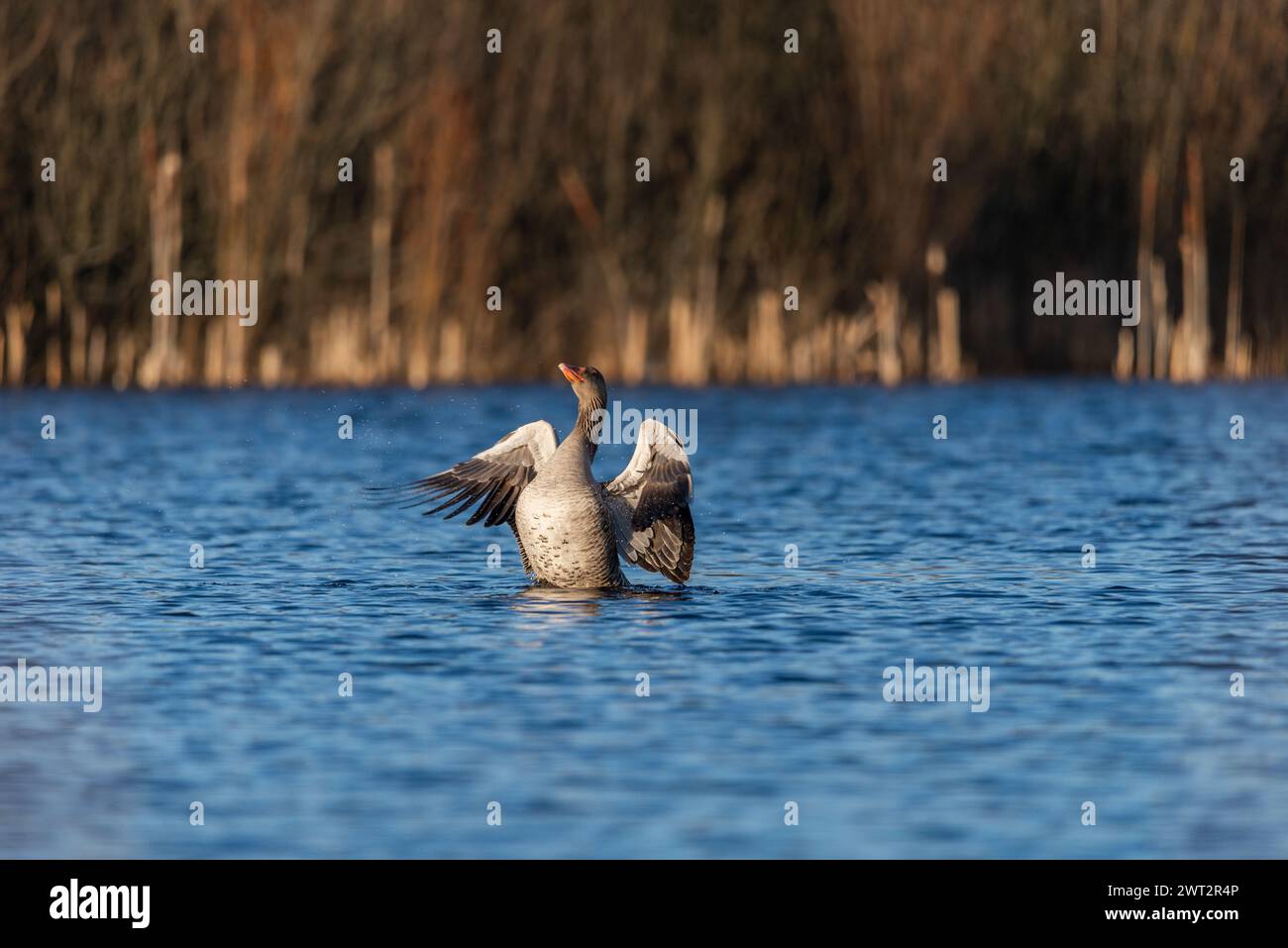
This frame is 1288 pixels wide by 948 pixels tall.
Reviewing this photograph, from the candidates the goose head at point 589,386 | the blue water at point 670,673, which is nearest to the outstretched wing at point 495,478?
the goose head at point 589,386

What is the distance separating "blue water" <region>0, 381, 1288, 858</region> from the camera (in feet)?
25.3

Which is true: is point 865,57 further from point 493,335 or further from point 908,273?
point 493,335

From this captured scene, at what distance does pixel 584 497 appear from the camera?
12703 millimetres

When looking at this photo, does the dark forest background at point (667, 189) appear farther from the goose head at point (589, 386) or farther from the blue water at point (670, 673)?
the goose head at point (589, 386)

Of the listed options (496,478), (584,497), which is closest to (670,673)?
(584,497)

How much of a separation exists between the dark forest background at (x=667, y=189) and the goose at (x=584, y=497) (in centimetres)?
1762

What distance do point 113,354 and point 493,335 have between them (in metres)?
6.38

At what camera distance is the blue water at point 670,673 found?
7715mm

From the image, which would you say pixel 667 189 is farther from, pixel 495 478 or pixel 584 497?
pixel 584 497

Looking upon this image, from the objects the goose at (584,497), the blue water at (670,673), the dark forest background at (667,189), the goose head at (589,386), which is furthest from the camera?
the dark forest background at (667,189)

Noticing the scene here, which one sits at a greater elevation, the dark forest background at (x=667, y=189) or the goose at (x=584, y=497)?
the dark forest background at (x=667, y=189)

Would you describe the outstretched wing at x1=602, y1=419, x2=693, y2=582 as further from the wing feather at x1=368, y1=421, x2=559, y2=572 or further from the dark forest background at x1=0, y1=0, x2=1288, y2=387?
the dark forest background at x1=0, y1=0, x2=1288, y2=387

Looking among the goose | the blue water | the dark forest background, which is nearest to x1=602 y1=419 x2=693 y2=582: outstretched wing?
the goose

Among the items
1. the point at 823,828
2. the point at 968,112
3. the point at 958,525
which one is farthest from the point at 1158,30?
the point at 823,828
